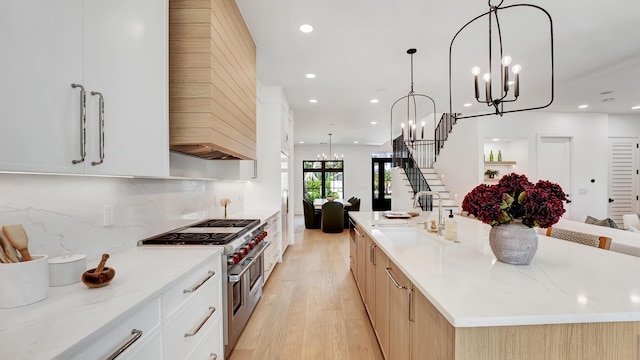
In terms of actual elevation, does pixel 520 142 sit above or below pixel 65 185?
above

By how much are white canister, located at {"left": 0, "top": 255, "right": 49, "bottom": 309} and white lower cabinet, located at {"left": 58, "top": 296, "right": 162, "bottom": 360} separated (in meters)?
0.34

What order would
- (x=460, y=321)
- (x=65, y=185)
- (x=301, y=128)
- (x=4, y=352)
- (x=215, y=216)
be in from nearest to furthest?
(x=4, y=352) → (x=460, y=321) → (x=65, y=185) → (x=215, y=216) → (x=301, y=128)

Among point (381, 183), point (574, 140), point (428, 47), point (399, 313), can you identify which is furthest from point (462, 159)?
point (399, 313)

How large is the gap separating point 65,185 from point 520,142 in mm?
7959

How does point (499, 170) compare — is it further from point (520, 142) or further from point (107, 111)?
point (107, 111)

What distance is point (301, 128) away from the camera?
314 inches

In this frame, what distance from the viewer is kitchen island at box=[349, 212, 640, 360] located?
888 millimetres

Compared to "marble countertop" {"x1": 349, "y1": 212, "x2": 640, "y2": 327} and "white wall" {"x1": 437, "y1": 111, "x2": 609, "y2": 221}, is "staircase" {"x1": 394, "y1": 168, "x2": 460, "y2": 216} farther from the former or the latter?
"marble countertop" {"x1": 349, "y1": 212, "x2": 640, "y2": 327}

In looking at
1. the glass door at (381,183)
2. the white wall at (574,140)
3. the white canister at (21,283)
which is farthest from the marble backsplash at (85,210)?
the glass door at (381,183)

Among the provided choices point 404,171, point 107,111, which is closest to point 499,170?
point 404,171

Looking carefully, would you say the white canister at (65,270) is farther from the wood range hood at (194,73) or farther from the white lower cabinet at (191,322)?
the wood range hood at (194,73)

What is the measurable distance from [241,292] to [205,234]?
1.90 feet

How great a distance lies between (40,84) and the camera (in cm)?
89

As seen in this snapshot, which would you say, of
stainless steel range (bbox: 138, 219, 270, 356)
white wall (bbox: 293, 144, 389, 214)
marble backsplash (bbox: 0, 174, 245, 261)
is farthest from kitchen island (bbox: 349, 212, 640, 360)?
white wall (bbox: 293, 144, 389, 214)
